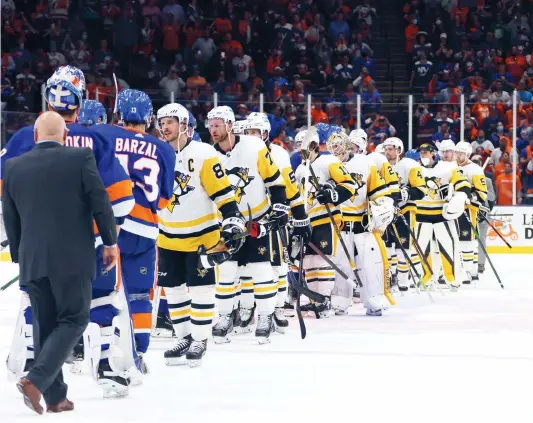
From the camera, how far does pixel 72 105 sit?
500cm

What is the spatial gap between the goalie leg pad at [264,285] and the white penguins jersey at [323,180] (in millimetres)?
1406

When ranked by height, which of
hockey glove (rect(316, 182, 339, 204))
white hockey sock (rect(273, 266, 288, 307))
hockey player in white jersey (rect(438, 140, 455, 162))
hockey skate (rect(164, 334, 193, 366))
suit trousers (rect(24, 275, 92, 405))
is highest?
hockey player in white jersey (rect(438, 140, 455, 162))

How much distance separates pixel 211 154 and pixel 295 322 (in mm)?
2497

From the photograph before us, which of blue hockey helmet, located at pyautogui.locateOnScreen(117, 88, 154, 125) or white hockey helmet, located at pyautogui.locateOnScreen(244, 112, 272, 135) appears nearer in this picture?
blue hockey helmet, located at pyautogui.locateOnScreen(117, 88, 154, 125)

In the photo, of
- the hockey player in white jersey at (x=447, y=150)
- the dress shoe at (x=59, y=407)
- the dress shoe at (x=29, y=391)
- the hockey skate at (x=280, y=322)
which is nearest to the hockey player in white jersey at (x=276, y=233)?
the hockey skate at (x=280, y=322)

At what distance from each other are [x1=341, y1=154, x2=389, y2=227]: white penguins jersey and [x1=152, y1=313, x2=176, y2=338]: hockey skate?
1.98 metres

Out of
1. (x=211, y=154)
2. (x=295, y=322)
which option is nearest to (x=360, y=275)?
(x=295, y=322)

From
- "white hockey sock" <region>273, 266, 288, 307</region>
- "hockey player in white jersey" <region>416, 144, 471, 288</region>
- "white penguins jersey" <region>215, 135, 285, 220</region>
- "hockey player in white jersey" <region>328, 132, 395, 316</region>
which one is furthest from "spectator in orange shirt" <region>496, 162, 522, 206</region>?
"white penguins jersey" <region>215, 135, 285, 220</region>

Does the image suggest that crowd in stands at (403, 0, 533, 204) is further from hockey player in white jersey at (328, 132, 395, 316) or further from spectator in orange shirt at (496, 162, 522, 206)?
hockey player in white jersey at (328, 132, 395, 316)

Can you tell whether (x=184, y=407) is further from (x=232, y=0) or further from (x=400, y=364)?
(x=232, y=0)

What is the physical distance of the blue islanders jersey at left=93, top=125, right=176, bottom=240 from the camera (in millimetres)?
5480

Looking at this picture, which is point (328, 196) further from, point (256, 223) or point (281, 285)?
point (256, 223)

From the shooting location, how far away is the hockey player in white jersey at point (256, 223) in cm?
705

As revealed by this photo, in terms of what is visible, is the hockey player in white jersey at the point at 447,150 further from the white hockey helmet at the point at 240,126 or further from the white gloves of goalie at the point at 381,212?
the white hockey helmet at the point at 240,126
